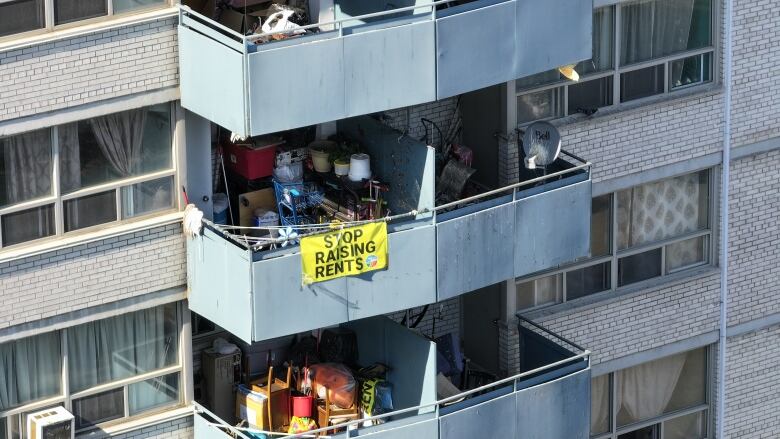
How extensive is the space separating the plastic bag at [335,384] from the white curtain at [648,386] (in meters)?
5.40

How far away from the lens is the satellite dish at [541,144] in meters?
33.6

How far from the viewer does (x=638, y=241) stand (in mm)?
36812

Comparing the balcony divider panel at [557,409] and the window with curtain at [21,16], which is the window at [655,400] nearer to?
the balcony divider panel at [557,409]

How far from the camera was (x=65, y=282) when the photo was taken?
3094 cm

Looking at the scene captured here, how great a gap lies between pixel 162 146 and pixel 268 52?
7.77 ft

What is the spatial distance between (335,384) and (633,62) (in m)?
6.87

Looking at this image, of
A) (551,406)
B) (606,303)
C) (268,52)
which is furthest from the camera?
(606,303)

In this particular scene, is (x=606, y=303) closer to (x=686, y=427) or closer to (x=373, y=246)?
(x=686, y=427)

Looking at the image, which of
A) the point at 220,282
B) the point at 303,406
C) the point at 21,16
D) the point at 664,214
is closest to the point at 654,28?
the point at 664,214

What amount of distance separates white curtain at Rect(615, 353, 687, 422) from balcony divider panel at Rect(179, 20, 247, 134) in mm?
9165

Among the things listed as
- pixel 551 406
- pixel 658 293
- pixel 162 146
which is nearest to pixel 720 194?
pixel 658 293

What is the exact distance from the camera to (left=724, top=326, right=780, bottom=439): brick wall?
124 feet

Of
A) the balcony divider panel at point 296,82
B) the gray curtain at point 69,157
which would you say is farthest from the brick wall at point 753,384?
the gray curtain at point 69,157

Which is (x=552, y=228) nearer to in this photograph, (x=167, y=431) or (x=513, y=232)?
(x=513, y=232)
